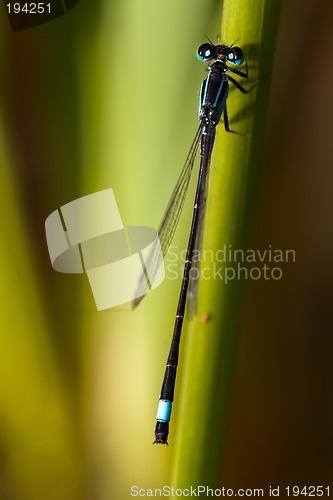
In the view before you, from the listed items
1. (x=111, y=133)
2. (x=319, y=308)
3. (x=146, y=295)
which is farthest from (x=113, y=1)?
(x=319, y=308)

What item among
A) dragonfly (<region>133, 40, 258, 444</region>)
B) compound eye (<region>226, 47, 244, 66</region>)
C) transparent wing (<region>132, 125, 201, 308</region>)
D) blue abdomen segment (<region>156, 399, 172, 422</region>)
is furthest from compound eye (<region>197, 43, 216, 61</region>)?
blue abdomen segment (<region>156, 399, 172, 422</region>)

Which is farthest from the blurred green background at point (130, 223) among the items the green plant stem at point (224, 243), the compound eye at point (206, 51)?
the green plant stem at point (224, 243)

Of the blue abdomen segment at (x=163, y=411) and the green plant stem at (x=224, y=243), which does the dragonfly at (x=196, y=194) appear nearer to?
the blue abdomen segment at (x=163, y=411)

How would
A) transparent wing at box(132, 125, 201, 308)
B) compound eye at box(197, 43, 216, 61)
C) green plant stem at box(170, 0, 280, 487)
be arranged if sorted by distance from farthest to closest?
transparent wing at box(132, 125, 201, 308) < compound eye at box(197, 43, 216, 61) < green plant stem at box(170, 0, 280, 487)

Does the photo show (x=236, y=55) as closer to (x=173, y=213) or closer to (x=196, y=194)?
(x=196, y=194)

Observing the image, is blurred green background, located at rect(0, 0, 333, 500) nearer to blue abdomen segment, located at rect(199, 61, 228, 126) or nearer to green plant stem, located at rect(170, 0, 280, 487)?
blue abdomen segment, located at rect(199, 61, 228, 126)
